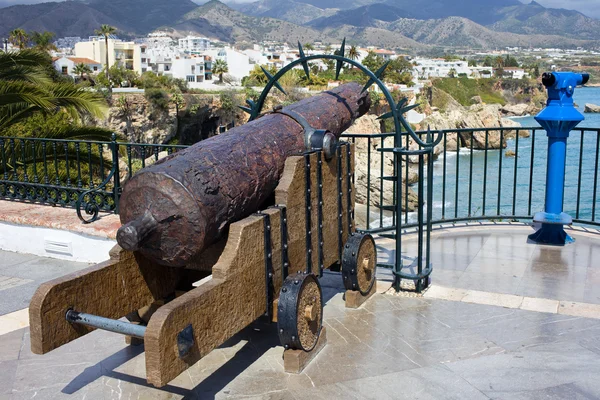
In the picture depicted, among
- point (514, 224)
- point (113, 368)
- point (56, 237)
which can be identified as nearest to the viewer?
point (113, 368)

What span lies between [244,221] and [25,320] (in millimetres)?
1908

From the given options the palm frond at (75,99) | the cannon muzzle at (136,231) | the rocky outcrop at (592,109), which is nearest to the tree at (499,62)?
the rocky outcrop at (592,109)

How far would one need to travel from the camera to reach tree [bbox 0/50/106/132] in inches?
317

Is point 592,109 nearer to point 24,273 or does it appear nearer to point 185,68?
point 185,68

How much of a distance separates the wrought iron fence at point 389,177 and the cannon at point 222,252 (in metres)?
0.46

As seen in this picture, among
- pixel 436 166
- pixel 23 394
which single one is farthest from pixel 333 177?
pixel 436 166

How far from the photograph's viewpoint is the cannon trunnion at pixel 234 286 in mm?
2732

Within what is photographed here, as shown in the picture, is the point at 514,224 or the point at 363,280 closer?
the point at 363,280

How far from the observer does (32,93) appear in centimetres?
809

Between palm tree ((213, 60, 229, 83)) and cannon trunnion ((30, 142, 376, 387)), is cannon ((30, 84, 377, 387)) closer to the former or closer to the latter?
cannon trunnion ((30, 142, 376, 387))

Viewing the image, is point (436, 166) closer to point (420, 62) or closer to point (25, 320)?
point (25, 320)

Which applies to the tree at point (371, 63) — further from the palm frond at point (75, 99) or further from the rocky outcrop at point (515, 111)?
the palm frond at point (75, 99)

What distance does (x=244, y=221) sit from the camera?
316 centimetres

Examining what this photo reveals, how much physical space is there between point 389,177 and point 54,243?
298cm
